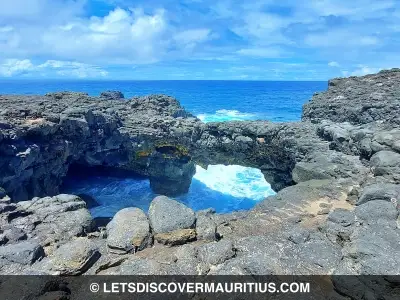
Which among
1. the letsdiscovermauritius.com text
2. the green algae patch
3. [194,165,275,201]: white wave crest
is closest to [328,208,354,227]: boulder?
the letsdiscovermauritius.com text

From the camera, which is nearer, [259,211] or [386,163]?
[259,211]

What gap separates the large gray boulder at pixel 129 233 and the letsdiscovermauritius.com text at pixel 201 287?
1316 mm

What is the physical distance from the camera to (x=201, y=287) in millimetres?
6238

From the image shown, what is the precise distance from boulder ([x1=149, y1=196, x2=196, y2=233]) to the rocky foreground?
1.2 inches

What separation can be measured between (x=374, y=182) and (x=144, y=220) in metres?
7.45

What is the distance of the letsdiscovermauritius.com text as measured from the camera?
610 centimetres

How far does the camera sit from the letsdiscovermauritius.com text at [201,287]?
20.0ft

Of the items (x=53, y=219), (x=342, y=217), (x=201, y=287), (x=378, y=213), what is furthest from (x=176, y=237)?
(x=378, y=213)

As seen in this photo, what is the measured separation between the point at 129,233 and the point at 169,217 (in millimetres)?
1101

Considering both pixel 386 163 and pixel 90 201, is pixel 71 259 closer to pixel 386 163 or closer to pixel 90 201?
pixel 386 163

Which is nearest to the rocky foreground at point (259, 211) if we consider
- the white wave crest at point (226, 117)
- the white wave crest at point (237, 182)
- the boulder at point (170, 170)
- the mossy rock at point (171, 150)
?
the mossy rock at point (171, 150)

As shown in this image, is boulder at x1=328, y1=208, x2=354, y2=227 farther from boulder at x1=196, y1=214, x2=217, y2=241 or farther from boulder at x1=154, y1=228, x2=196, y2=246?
boulder at x1=154, y1=228, x2=196, y2=246

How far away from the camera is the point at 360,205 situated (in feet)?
30.0

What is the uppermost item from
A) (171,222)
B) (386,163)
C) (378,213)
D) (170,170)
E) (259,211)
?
(386,163)
